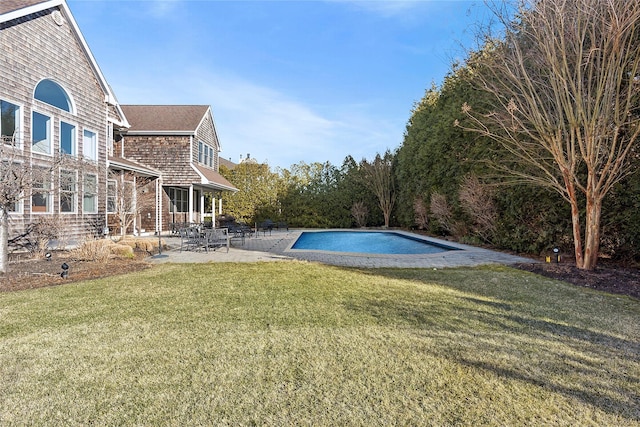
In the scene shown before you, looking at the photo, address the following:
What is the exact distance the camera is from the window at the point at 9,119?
10.1 m

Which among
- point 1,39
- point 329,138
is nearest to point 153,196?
point 1,39

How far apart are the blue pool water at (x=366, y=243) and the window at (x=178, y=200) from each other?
788cm

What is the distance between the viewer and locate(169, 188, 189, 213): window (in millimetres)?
20109

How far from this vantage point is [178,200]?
2077 cm

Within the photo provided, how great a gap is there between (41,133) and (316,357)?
13.3 m

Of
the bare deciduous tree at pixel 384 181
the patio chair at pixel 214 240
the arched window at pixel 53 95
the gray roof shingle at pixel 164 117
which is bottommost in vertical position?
the patio chair at pixel 214 240

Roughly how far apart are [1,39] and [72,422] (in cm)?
1295

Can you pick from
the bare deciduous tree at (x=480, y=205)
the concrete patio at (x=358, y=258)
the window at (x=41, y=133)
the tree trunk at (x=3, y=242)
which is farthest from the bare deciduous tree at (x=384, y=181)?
the tree trunk at (x=3, y=242)

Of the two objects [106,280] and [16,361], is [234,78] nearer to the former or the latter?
[106,280]

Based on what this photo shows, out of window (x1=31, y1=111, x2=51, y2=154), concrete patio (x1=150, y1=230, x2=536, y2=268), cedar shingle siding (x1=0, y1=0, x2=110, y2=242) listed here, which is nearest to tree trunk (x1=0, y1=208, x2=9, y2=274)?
cedar shingle siding (x1=0, y1=0, x2=110, y2=242)

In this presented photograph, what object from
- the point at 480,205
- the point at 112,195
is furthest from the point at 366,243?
the point at 112,195

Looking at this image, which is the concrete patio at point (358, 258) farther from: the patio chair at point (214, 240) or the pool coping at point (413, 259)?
the patio chair at point (214, 240)

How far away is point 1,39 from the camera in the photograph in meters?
10.1

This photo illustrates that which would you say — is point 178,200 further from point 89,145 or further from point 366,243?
point 366,243
